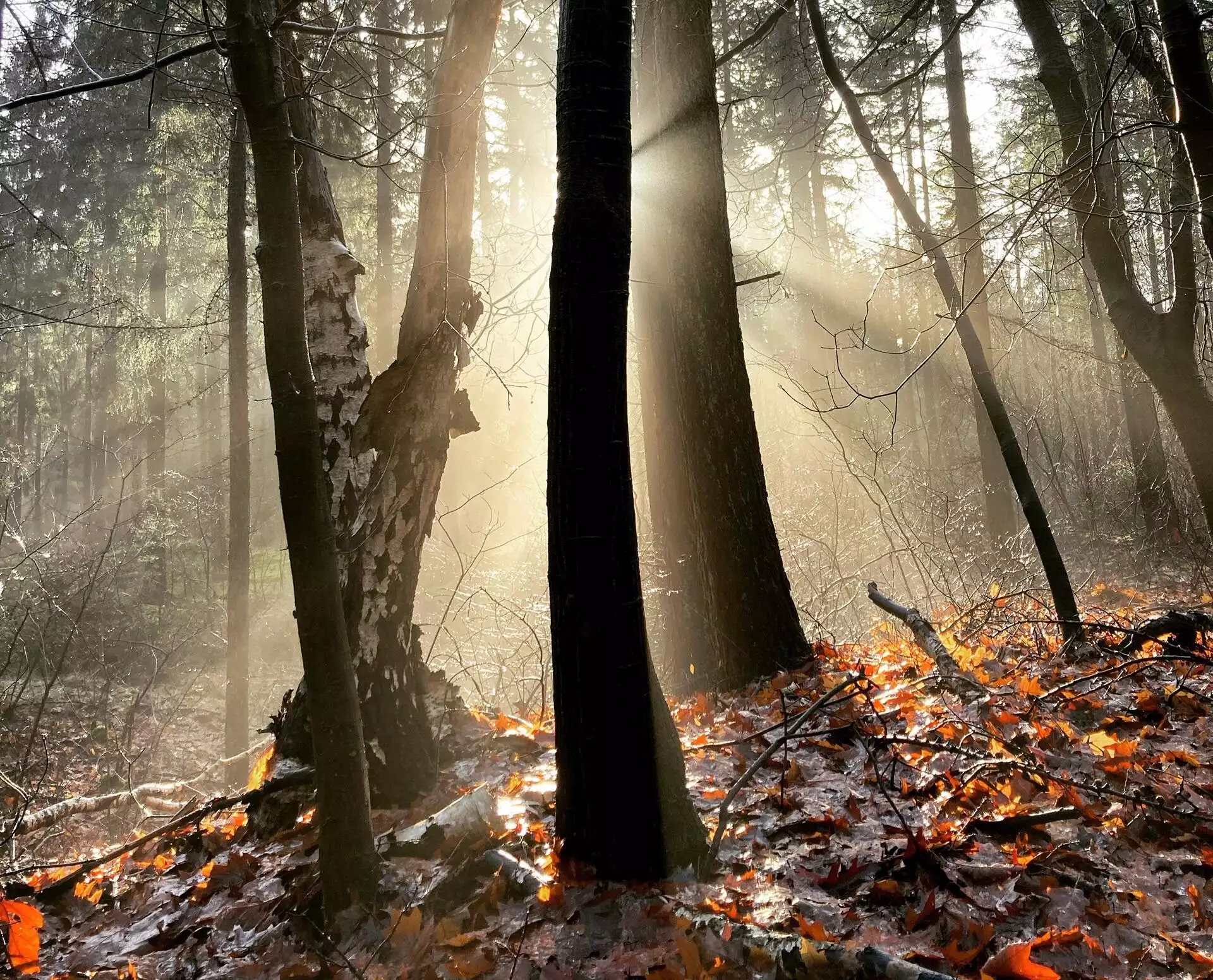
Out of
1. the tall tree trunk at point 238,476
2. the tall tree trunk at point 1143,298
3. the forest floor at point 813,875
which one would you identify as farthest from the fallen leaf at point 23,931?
the tall tree trunk at point 238,476

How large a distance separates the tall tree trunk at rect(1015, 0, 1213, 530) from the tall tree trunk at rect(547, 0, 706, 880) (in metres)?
3.60

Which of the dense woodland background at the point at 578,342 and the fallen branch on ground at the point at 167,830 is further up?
the dense woodland background at the point at 578,342

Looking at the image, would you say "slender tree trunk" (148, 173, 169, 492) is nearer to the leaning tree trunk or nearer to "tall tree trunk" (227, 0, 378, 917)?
the leaning tree trunk

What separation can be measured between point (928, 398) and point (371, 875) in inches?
849

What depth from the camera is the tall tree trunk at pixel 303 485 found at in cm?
230

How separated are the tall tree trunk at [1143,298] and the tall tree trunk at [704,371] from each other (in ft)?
7.34

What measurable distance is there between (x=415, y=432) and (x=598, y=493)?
5.78 feet

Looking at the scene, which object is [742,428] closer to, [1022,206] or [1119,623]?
[1022,206]

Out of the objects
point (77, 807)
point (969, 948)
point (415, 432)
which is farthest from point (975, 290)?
point (77, 807)

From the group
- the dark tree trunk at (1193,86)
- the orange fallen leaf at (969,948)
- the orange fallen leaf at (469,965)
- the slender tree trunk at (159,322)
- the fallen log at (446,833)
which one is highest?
the slender tree trunk at (159,322)

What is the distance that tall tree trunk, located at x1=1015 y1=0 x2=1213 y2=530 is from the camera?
4656mm

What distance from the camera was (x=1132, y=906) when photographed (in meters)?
2.01

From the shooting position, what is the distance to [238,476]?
927 cm

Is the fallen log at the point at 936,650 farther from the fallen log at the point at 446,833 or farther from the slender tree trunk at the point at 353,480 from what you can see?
the slender tree trunk at the point at 353,480
